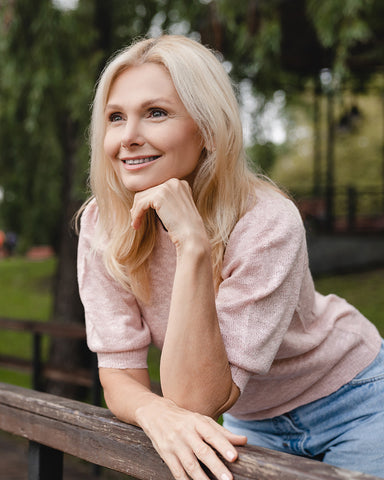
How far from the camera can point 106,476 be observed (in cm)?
501

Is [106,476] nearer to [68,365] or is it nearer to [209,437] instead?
[68,365]

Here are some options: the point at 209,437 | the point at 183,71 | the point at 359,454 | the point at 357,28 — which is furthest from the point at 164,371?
the point at 357,28

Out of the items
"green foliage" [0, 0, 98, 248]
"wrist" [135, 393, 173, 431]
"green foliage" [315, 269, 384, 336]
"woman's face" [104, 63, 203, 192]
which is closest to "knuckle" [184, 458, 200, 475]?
"wrist" [135, 393, 173, 431]

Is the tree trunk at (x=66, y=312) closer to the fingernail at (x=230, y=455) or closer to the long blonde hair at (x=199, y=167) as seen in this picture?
the long blonde hair at (x=199, y=167)

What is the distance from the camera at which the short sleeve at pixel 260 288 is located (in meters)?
1.44

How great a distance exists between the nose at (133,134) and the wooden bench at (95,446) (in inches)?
26.2

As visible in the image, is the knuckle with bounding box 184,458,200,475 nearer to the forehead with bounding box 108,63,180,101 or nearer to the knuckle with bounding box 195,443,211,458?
the knuckle with bounding box 195,443,211,458

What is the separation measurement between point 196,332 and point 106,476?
4035 millimetres

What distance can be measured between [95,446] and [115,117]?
83 centimetres

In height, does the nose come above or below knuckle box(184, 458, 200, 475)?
above

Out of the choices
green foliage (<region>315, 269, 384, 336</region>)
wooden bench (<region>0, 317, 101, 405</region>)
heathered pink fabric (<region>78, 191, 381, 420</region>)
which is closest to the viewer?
heathered pink fabric (<region>78, 191, 381, 420</region>)

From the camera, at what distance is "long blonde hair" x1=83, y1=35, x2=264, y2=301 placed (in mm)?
1571

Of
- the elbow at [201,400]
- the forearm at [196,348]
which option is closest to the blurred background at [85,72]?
the forearm at [196,348]

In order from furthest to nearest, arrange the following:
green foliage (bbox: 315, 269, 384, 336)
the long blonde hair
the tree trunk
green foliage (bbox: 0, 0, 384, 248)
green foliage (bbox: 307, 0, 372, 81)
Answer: green foliage (bbox: 315, 269, 384, 336), the tree trunk, green foliage (bbox: 0, 0, 384, 248), green foliage (bbox: 307, 0, 372, 81), the long blonde hair
